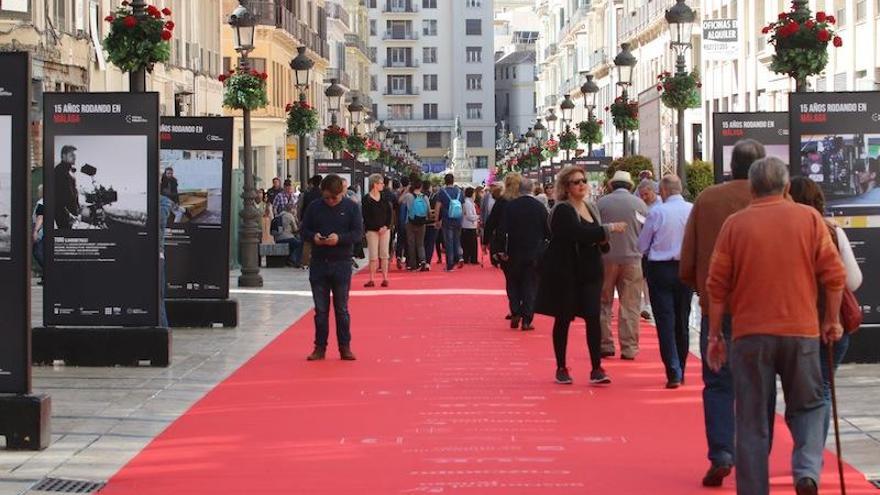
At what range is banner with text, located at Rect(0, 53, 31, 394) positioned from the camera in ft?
36.7

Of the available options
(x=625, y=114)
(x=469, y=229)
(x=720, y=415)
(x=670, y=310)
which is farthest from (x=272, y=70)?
(x=720, y=415)

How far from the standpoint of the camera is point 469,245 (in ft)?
130

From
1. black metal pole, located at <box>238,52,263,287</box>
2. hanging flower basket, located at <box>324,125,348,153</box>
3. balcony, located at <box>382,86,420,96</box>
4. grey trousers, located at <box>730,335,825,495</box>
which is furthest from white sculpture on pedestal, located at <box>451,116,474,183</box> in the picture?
grey trousers, located at <box>730,335,825,495</box>

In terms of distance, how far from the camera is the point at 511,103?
603 feet

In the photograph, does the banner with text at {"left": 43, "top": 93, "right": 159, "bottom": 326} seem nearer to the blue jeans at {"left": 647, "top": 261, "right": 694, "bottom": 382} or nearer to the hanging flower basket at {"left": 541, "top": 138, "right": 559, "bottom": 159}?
the blue jeans at {"left": 647, "top": 261, "right": 694, "bottom": 382}

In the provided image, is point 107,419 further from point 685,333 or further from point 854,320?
point 854,320

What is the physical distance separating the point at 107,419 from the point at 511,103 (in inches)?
6774

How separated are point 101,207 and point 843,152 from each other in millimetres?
6402

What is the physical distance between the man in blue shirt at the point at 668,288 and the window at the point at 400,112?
15209cm

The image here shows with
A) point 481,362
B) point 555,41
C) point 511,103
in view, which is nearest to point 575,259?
point 481,362

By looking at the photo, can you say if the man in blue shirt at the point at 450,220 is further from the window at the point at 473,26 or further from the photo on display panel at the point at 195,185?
the window at the point at 473,26

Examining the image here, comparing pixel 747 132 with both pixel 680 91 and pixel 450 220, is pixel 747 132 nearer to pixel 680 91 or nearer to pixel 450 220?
pixel 680 91

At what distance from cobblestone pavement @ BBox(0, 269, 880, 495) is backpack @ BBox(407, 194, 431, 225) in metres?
14.6

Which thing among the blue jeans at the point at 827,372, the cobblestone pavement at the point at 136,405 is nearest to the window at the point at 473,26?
the cobblestone pavement at the point at 136,405
